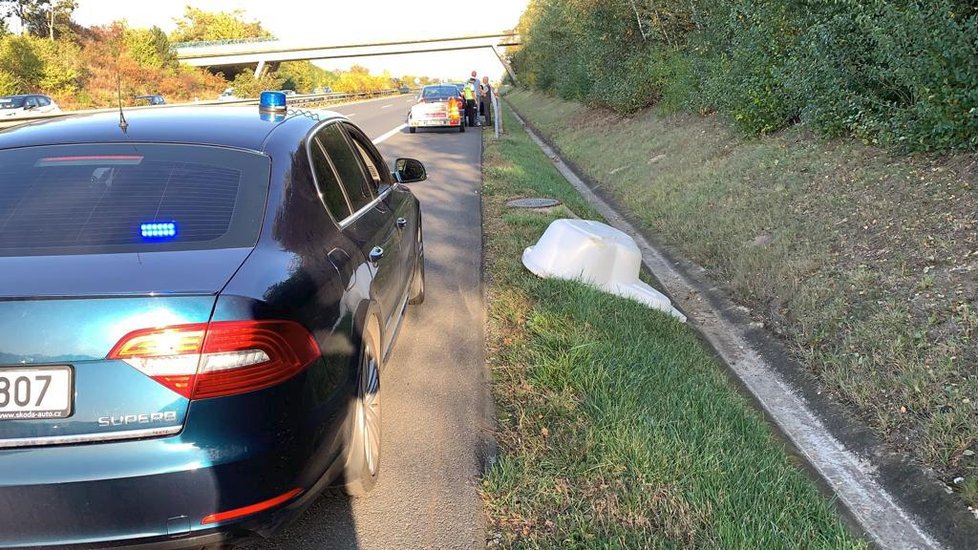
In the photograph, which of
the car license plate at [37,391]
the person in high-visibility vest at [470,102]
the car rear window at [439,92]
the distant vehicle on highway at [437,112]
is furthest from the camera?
the person in high-visibility vest at [470,102]

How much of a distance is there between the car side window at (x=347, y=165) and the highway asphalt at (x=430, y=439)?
1.14 m

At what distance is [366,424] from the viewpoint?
9.36 feet

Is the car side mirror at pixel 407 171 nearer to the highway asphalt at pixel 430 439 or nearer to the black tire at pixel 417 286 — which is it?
the black tire at pixel 417 286

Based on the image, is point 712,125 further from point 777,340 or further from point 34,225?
point 34,225

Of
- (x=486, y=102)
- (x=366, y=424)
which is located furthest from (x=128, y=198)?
(x=486, y=102)

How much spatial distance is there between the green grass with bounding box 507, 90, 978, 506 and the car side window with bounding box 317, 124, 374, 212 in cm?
307

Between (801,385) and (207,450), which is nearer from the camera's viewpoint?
(207,450)

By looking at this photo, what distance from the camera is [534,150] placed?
1655 centimetres

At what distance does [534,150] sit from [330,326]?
14.6 metres

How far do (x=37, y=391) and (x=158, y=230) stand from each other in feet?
2.25

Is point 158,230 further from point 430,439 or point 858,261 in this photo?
point 858,261

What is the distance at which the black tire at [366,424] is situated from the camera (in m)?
2.67

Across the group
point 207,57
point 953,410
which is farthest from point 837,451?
point 207,57

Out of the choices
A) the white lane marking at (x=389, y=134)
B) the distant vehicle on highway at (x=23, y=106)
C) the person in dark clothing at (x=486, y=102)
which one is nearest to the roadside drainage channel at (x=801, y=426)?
the white lane marking at (x=389, y=134)
